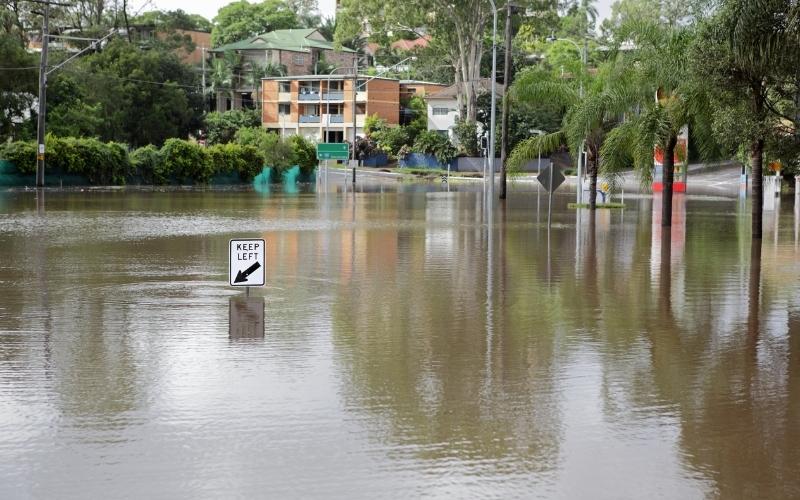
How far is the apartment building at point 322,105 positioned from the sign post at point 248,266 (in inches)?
3814

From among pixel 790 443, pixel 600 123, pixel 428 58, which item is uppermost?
pixel 428 58

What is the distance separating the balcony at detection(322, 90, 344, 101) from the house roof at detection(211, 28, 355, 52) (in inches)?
475

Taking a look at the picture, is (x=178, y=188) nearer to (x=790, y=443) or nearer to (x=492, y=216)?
(x=492, y=216)

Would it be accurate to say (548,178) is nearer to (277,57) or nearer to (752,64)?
(752,64)

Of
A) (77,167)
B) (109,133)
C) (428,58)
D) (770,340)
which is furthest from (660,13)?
(770,340)

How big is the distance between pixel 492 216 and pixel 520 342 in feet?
77.3

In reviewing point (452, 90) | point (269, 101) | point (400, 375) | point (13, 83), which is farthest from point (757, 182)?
point (269, 101)

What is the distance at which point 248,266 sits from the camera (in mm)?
14492

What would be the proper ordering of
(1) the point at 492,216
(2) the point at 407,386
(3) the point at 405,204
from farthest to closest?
(3) the point at 405,204 < (1) the point at 492,216 < (2) the point at 407,386

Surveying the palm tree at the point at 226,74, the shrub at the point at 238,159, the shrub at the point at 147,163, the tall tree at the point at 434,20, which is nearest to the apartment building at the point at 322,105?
the palm tree at the point at 226,74

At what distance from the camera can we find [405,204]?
4412 centimetres

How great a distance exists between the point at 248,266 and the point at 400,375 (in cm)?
496

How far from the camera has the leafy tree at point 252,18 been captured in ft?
463

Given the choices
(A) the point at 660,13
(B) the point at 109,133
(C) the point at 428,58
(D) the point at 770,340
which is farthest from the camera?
(A) the point at 660,13
